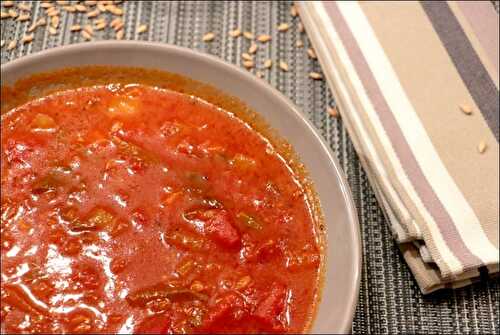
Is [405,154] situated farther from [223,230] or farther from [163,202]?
[163,202]

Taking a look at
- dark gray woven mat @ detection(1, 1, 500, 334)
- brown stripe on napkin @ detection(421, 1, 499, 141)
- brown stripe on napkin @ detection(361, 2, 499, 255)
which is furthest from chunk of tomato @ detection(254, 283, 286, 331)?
brown stripe on napkin @ detection(421, 1, 499, 141)

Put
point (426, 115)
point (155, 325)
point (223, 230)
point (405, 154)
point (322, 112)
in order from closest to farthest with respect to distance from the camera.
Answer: point (155, 325) < point (223, 230) < point (405, 154) < point (426, 115) < point (322, 112)

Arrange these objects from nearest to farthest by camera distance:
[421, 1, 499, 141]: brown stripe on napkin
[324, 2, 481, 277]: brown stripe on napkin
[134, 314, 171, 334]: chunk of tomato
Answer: [134, 314, 171, 334]: chunk of tomato < [324, 2, 481, 277]: brown stripe on napkin < [421, 1, 499, 141]: brown stripe on napkin

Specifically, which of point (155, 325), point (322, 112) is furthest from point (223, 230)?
point (322, 112)

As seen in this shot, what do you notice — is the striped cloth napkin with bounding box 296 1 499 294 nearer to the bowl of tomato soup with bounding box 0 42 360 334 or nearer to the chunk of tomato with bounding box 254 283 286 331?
the bowl of tomato soup with bounding box 0 42 360 334

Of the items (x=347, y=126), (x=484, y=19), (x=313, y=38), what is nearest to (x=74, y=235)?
(x=347, y=126)

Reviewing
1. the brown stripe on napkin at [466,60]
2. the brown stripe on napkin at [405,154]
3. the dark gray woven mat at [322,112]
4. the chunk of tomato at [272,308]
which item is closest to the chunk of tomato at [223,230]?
the chunk of tomato at [272,308]

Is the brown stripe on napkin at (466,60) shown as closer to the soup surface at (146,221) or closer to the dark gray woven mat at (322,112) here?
the dark gray woven mat at (322,112)
